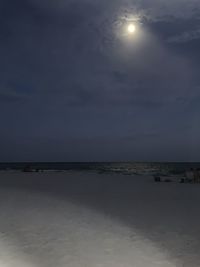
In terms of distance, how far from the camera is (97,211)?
37.9ft

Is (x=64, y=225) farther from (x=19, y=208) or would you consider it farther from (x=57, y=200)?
(x=57, y=200)

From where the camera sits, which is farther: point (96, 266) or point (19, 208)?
point (19, 208)

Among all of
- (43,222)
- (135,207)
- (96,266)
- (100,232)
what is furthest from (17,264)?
(135,207)

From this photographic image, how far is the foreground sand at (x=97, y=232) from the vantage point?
21.6ft

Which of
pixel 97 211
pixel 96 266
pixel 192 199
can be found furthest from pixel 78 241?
pixel 192 199

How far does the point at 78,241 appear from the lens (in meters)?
7.72

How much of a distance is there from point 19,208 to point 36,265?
18.2 ft

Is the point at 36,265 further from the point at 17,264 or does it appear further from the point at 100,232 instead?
the point at 100,232

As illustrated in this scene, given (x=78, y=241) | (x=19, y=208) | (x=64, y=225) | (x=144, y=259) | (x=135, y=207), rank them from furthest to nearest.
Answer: (x=135, y=207), (x=19, y=208), (x=64, y=225), (x=78, y=241), (x=144, y=259)

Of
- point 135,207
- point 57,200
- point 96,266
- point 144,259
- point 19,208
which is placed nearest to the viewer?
point 96,266

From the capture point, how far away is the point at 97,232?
858 cm

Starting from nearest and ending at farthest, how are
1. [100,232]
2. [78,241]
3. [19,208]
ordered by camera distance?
1. [78,241]
2. [100,232]
3. [19,208]

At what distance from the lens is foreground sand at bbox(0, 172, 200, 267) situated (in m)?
6.57

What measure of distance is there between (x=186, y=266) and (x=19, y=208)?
21.8ft
